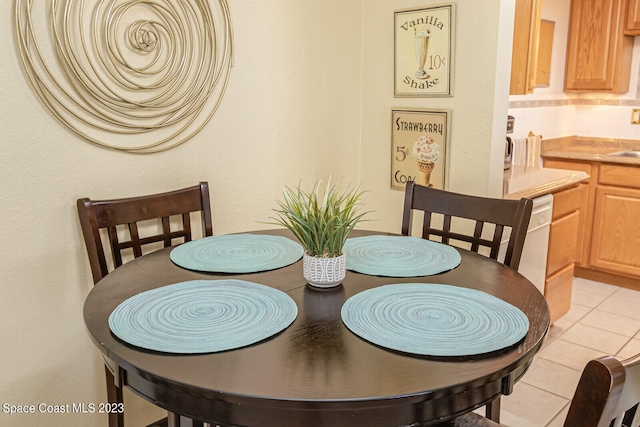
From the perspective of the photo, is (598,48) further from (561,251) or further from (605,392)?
(605,392)

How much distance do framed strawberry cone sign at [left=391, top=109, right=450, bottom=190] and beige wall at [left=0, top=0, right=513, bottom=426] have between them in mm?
47

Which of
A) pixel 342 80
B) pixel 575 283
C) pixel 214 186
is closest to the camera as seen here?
pixel 214 186

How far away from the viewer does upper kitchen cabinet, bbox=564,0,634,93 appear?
13.0 ft

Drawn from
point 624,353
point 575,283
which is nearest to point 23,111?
point 624,353

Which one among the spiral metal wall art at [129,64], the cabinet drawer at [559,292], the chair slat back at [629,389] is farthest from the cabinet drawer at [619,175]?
the chair slat back at [629,389]

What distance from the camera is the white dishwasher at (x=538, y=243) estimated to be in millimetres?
2703

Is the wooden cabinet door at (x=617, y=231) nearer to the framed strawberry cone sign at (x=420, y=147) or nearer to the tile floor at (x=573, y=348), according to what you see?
the tile floor at (x=573, y=348)

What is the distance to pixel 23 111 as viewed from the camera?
1648mm

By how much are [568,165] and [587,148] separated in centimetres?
60

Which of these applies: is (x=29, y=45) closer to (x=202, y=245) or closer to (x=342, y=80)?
(x=202, y=245)

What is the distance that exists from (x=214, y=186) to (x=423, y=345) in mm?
1390

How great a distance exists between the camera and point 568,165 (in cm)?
397

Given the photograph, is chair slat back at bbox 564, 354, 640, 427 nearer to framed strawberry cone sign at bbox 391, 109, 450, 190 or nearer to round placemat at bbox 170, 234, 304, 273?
round placemat at bbox 170, 234, 304, 273

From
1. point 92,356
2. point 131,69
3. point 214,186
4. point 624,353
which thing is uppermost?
point 131,69
